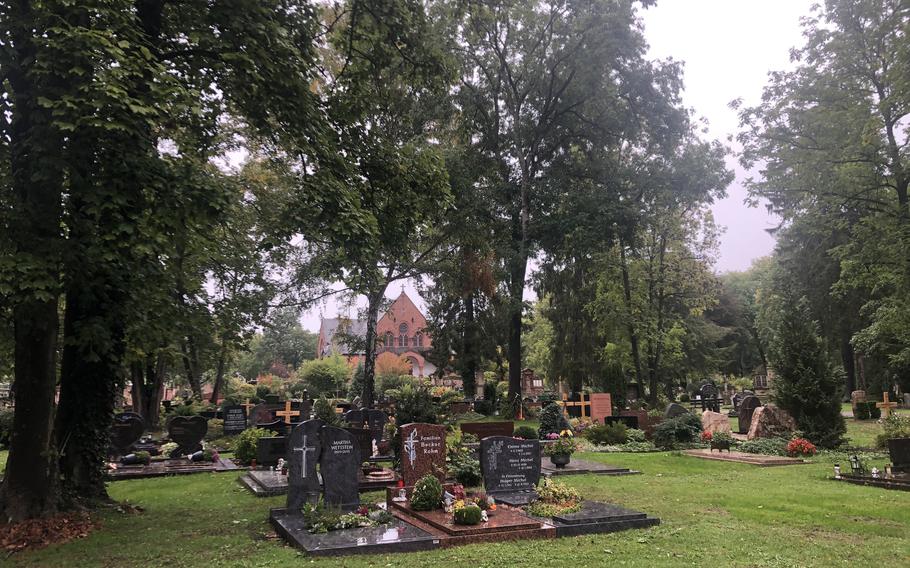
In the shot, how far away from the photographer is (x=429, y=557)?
23.0ft

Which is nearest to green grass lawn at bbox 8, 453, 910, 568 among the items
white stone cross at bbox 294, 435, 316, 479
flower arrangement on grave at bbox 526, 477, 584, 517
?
white stone cross at bbox 294, 435, 316, 479

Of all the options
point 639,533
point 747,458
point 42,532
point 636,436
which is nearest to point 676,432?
point 636,436

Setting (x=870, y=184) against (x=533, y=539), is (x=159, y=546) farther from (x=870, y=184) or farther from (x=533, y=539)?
(x=870, y=184)

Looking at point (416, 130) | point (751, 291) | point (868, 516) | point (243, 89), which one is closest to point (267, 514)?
point (243, 89)

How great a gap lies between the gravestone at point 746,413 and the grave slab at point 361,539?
17627 millimetres

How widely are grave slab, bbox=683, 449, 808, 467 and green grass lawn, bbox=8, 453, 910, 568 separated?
249cm

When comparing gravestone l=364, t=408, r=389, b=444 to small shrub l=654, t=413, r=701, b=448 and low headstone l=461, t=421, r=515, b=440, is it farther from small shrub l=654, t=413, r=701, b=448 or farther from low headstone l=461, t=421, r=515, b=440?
small shrub l=654, t=413, r=701, b=448

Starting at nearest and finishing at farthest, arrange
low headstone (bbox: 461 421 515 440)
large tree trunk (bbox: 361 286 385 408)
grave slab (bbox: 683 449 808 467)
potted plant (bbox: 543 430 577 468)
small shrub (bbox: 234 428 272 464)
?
1. potted plant (bbox: 543 430 577 468)
2. grave slab (bbox: 683 449 808 467)
3. small shrub (bbox: 234 428 272 464)
4. low headstone (bbox: 461 421 515 440)
5. large tree trunk (bbox: 361 286 385 408)

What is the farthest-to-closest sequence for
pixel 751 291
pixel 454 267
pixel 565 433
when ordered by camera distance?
pixel 751 291 → pixel 454 267 → pixel 565 433

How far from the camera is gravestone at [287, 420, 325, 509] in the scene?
376 inches

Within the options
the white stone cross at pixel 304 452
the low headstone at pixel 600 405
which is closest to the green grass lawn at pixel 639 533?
the white stone cross at pixel 304 452

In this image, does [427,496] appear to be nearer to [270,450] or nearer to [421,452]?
[421,452]

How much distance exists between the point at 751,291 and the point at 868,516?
6834cm

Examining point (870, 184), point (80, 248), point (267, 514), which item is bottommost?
point (267, 514)
